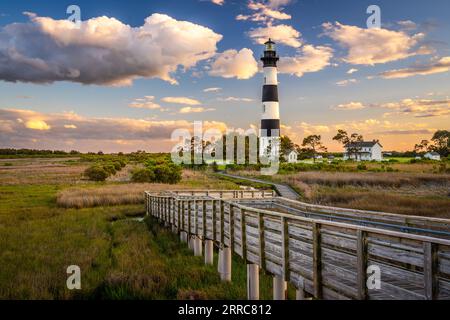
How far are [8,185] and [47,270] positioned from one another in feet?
119

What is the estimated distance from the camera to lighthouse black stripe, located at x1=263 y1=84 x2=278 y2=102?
180ft

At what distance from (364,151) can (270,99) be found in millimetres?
65823

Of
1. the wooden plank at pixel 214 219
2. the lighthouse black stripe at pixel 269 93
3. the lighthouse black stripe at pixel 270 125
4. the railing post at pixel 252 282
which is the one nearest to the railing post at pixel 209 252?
the wooden plank at pixel 214 219

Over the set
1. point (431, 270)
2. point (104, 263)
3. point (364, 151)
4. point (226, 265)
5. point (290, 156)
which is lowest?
point (104, 263)

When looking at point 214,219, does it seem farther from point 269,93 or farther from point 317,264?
point 269,93

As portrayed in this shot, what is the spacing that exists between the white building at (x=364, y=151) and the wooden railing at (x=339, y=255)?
4119 inches

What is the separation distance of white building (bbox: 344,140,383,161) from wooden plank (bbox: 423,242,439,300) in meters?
108

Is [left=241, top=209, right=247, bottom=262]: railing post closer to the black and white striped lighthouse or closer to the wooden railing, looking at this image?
the wooden railing

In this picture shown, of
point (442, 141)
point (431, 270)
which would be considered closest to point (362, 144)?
point (442, 141)

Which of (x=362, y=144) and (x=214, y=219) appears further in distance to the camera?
(x=362, y=144)

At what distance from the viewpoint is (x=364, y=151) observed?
111812mm

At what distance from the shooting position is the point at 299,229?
7258 mm
